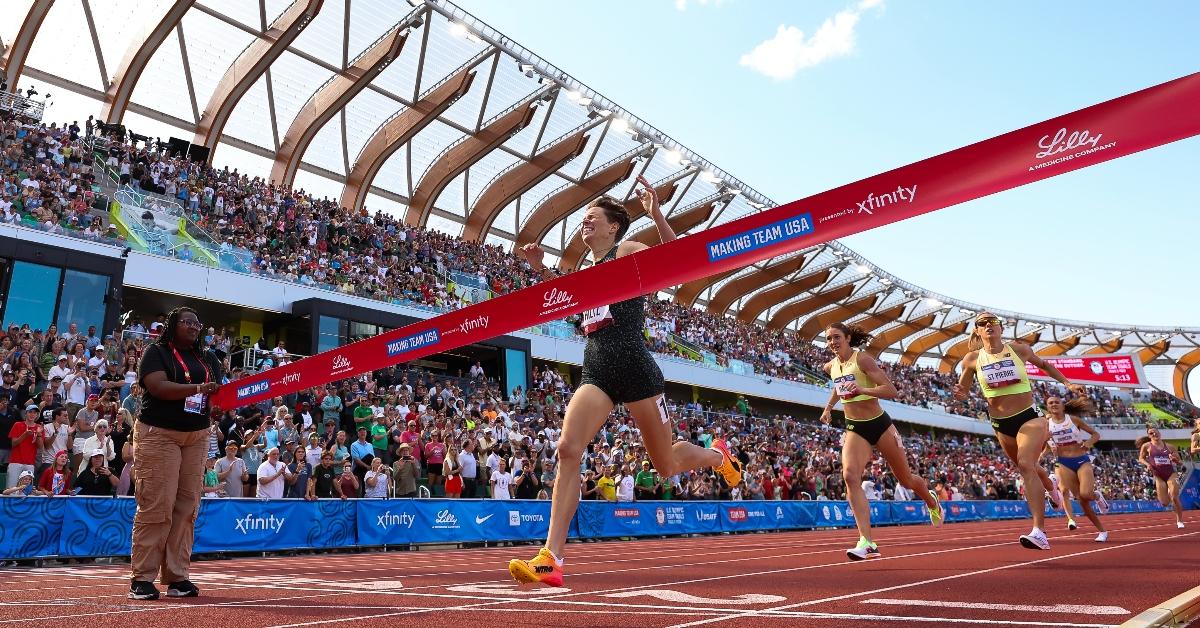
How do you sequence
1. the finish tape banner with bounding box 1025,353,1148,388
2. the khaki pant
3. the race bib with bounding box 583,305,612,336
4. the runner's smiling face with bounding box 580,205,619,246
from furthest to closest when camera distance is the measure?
the finish tape banner with bounding box 1025,353,1148,388
the khaki pant
the runner's smiling face with bounding box 580,205,619,246
the race bib with bounding box 583,305,612,336

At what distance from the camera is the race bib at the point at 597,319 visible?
4.35 m

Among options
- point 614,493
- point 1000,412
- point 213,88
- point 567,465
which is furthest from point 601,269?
point 213,88

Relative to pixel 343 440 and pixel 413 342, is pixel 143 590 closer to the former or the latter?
pixel 413 342

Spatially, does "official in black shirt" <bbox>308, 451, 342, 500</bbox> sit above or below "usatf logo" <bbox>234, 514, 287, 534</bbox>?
above

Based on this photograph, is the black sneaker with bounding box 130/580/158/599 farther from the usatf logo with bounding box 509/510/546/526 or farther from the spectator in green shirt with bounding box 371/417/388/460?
the spectator in green shirt with bounding box 371/417/388/460

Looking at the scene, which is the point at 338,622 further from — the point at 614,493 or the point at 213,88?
the point at 213,88

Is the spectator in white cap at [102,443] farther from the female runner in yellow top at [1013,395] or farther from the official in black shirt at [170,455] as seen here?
the female runner in yellow top at [1013,395]

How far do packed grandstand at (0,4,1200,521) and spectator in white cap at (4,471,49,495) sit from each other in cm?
15

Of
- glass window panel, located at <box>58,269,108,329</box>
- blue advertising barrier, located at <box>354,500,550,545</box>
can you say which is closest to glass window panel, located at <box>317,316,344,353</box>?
glass window panel, located at <box>58,269,108,329</box>

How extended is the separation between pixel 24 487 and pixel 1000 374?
11040mm

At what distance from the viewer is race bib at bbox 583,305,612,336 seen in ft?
14.3

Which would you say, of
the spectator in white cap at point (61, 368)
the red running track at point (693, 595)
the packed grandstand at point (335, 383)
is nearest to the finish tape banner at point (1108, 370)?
the packed grandstand at point (335, 383)

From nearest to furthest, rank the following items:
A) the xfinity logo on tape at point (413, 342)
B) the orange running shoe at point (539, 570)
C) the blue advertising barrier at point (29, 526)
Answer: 1. the orange running shoe at point (539, 570)
2. the xfinity logo on tape at point (413, 342)
3. the blue advertising barrier at point (29, 526)

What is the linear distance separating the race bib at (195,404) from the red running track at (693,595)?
44.1 inches
